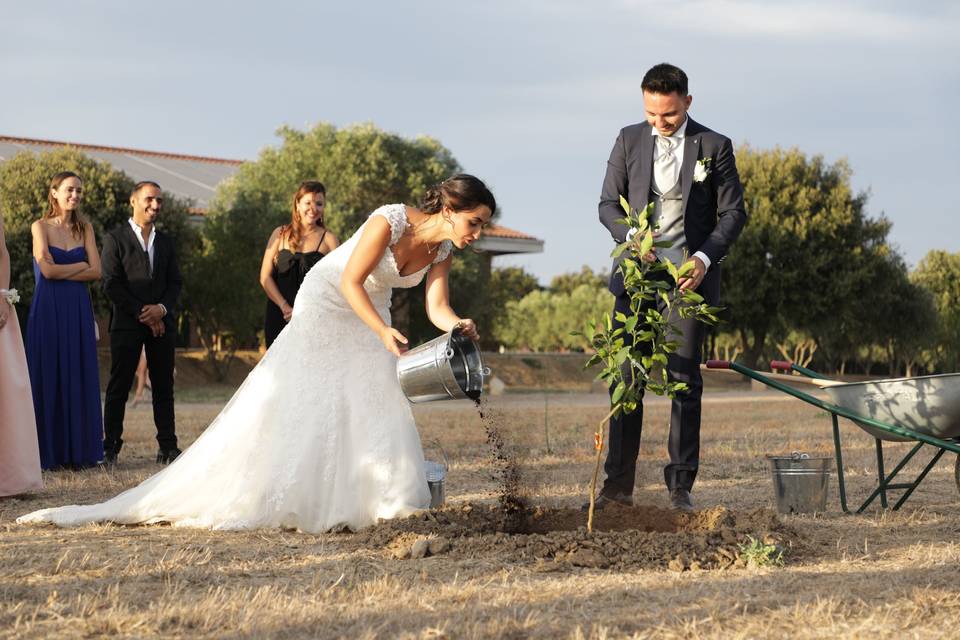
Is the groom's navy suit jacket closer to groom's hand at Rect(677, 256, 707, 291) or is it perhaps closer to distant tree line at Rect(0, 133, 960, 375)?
groom's hand at Rect(677, 256, 707, 291)

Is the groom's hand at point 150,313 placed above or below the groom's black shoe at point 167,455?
above

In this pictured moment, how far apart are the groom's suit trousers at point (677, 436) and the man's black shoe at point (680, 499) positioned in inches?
1.1

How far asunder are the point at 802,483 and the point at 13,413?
16.0ft

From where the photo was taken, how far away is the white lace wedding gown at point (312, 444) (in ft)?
18.4

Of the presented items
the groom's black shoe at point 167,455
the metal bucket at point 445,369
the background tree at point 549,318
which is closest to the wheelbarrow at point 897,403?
the metal bucket at point 445,369

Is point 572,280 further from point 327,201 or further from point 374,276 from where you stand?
point 374,276

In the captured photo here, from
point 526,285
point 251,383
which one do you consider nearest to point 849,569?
point 251,383

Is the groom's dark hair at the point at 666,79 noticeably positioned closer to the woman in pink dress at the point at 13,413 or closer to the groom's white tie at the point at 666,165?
the groom's white tie at the point at 666,165

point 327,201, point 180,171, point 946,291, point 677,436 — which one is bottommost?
point 677,436

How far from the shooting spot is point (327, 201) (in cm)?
3061

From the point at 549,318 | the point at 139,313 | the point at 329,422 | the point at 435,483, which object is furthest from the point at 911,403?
the point at 549,318

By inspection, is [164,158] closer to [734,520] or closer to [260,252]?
[260,252]

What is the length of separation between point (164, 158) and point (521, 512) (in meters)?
43.6

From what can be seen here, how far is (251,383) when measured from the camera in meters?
5.98
